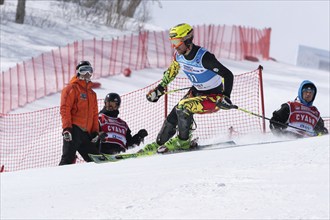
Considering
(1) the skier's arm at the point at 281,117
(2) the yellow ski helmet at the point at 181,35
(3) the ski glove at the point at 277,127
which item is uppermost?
(2) the yellow ski helmet at the point at 181,35

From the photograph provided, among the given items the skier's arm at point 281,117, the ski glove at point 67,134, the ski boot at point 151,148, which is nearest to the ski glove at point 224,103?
the ski boot at point 151,148

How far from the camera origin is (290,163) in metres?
5.54

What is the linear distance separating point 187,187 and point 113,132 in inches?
170

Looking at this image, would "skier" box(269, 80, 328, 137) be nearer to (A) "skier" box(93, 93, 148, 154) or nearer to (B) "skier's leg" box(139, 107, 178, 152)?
(B) "skier's leg" box(139, 107, 178, 152)

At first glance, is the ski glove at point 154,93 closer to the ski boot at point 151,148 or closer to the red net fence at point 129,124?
the ski boot at point 151,148

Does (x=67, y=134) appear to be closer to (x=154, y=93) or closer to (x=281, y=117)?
(x=154, y=93)

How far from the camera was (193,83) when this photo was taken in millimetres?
8492

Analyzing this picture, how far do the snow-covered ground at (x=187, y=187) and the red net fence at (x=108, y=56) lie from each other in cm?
1175

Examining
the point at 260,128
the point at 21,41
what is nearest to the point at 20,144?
the point at 260,128

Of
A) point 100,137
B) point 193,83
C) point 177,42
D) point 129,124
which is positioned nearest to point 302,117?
point 193,83

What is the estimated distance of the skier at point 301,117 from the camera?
9.41m

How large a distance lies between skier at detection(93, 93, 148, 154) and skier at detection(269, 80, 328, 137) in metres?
1.77

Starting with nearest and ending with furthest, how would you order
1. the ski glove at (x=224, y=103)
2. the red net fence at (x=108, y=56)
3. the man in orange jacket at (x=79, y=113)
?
the ski glove at (x=224, y=103)
the man in orange jacket at (x=79, y=113)
the red net fence at (x=108, y=56)

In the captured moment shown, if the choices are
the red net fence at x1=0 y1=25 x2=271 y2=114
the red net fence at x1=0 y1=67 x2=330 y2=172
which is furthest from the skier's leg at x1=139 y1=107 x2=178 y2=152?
the red net fence at x1=0 y1=25 x2=271 y2=114
